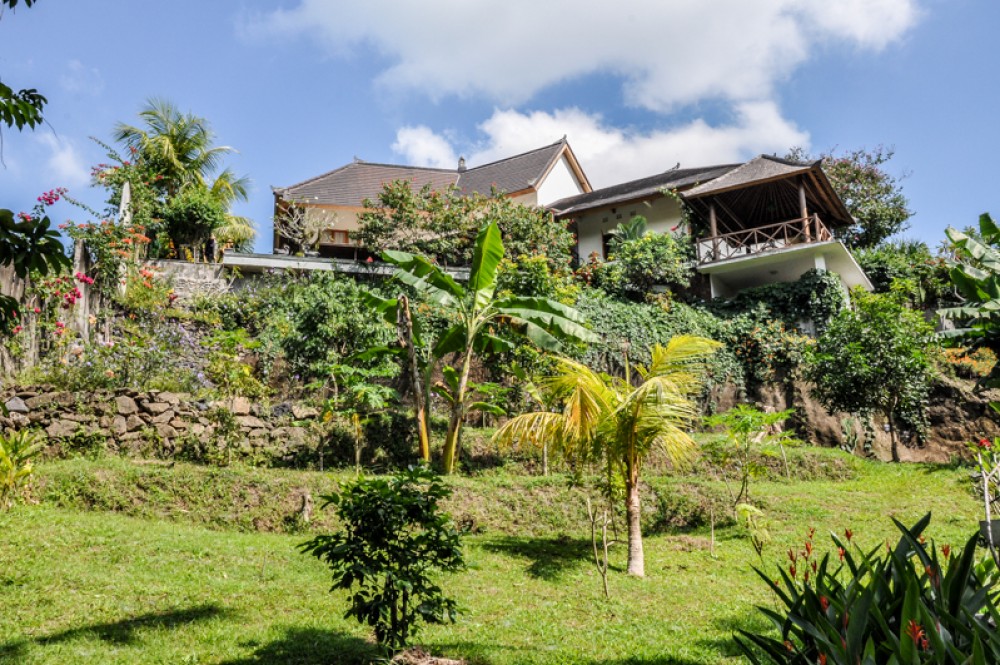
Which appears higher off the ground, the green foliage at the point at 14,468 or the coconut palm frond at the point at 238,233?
the coconut palm frond at the point at 238,233

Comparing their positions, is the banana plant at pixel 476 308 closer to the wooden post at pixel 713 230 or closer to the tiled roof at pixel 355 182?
the wooden post at pixel 713 230

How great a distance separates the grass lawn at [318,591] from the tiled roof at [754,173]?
10700mm

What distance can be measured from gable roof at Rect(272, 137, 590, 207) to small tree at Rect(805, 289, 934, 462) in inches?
480

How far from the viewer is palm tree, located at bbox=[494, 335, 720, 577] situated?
27.5 feet

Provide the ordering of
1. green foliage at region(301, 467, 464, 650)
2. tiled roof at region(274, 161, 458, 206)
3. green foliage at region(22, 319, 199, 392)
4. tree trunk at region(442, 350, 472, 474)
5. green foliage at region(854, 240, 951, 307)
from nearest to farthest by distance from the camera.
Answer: green foliage at region(301, 467, 464, 650)
green foliage at region(22, 319, 199, 392)
tree trunk at region(442, 350, 472, 474)
green foliage at region(854, 240, 951, 307)
tiled roof at region(274, 161, 458, 206)

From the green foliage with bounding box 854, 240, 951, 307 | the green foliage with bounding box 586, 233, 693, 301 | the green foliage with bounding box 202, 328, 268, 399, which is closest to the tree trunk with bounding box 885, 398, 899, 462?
the green foliage with bounding box 586, 233, 693, 301

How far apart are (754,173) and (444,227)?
8773 millimetres

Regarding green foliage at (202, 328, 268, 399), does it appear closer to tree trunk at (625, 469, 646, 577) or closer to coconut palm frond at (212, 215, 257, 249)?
tree trunk at (625, 469, 646, 577)

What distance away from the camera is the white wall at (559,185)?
26.4 m

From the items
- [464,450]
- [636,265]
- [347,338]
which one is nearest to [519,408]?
[464,450]

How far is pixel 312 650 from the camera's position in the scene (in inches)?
217

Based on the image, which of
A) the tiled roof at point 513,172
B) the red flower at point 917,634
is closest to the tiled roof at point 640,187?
the tiled roof at point 513,172

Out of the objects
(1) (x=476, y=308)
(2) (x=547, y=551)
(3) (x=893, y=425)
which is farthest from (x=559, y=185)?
(2) (x=547, y=551)

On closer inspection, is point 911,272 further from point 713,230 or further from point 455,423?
point 455,423
